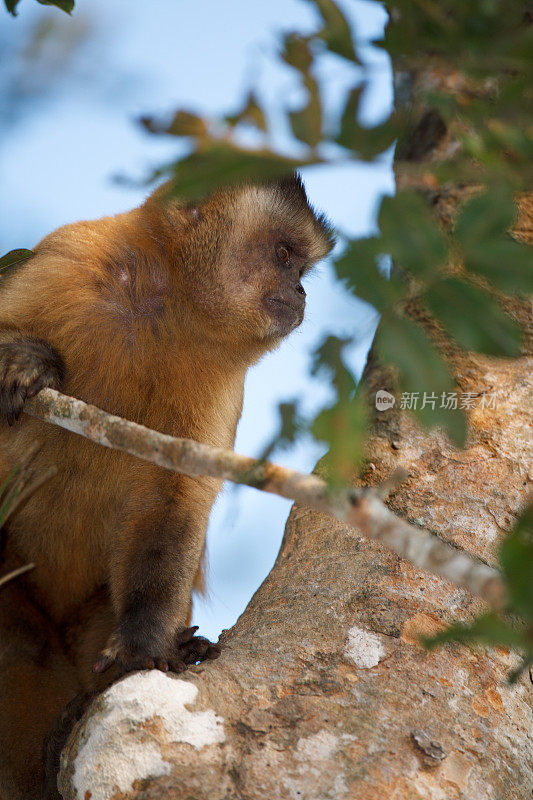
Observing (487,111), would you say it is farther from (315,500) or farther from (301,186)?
(301,186)

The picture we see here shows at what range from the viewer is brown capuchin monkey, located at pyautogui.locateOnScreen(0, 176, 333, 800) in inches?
142

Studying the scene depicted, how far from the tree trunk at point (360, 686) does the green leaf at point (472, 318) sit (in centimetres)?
64

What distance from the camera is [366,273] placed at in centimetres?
133

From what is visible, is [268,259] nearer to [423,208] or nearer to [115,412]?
[115,412]

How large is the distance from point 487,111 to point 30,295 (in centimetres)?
280

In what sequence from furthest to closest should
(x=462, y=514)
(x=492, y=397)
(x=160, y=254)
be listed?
(x=160, y=254) < (x=492, y=397) < (x=462, y=514)

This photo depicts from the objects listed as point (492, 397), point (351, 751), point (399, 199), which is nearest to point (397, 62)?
point (399, 199)

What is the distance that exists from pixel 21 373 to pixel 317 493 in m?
1.85

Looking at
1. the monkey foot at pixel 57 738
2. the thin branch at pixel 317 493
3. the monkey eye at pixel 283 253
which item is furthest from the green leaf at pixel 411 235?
the monkey eye at pixel 283 253

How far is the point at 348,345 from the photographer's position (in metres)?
1.40

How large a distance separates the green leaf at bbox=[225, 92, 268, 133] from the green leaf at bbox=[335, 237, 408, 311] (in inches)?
10.9

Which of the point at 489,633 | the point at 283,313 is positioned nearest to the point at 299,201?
the point at 283,313

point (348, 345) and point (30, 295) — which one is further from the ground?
point (348, 345)

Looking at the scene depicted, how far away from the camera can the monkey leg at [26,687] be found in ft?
11.3
